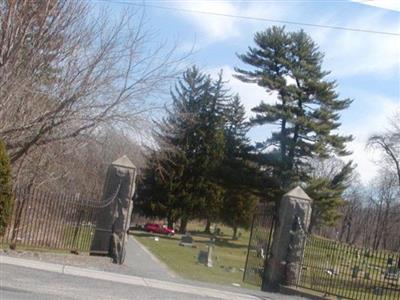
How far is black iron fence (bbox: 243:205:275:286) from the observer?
1611cm

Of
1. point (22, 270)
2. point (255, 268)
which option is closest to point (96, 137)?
point (255, 268)

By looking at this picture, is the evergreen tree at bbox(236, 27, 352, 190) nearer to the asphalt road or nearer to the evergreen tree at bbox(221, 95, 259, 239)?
the evergreen tree at bbox(221, 95, 259, 239)

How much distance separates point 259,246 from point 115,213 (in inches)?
162

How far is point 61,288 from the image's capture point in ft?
31.4

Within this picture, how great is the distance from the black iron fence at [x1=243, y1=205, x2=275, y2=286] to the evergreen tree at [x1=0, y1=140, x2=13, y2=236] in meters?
6.01

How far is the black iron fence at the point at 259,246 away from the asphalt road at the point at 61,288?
17.0 ft

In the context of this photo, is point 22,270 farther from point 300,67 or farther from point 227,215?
point 227,215

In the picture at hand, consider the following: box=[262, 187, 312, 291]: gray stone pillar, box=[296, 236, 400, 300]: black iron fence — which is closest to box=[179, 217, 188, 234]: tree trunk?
box=[296, 236, 400, 300]: black iron fence

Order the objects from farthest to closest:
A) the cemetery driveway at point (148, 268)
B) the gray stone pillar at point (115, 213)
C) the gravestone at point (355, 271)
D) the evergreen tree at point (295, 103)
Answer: the evergreen tree at point (295, 103), the gray stone pillar at point (115, 213), the gravestone at point (355, 271), the cemetery driveway at point (148, 268)

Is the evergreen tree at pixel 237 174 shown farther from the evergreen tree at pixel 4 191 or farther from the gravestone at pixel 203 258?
the evergreen tree at pixel 4 191

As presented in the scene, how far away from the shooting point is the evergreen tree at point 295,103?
4888cm

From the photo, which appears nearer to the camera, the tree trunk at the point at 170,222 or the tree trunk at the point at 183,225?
the tree trunk at the point at 170,222

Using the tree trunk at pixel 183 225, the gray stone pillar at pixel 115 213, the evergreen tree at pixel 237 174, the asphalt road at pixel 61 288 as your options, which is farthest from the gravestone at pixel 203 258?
the tree trunk at pixel 183 225

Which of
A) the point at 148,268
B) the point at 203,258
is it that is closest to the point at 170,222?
the point at 203,258
